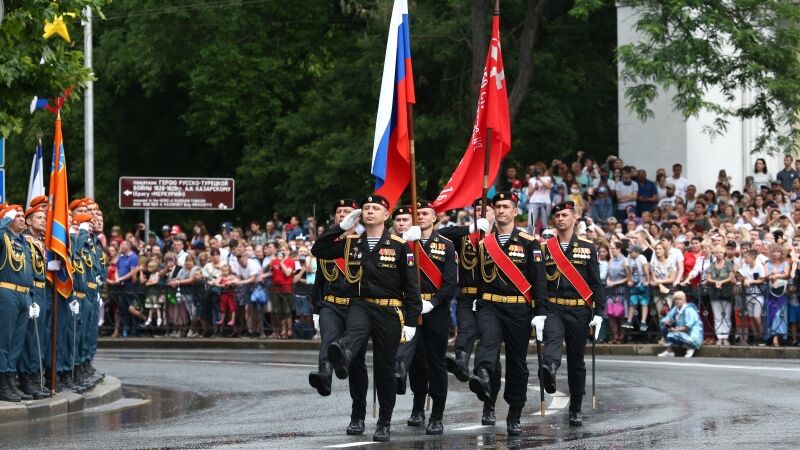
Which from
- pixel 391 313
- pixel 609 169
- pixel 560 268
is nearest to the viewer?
pixel 391 313

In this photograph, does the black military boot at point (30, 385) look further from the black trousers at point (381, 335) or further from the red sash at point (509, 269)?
the red sash at point (509, 269)

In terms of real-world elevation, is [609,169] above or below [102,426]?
above

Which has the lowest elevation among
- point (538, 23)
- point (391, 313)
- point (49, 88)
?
point (391, 313)

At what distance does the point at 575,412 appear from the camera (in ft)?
48.4

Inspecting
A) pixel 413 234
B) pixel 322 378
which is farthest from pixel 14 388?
pixel 413 234

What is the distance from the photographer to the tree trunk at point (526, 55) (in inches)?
1339

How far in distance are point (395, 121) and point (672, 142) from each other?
1991 centimetres

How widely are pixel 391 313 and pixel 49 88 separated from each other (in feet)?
20.3

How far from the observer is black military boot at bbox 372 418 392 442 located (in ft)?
44.1

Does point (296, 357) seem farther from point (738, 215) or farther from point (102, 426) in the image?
point (102, 426)

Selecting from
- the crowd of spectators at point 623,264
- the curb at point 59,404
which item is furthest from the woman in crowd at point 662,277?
the curb at point 59,404

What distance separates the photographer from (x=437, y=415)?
14273 mm

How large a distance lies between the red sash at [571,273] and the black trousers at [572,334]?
13 centimetres

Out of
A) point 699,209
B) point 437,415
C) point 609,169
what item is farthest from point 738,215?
point 437,415
